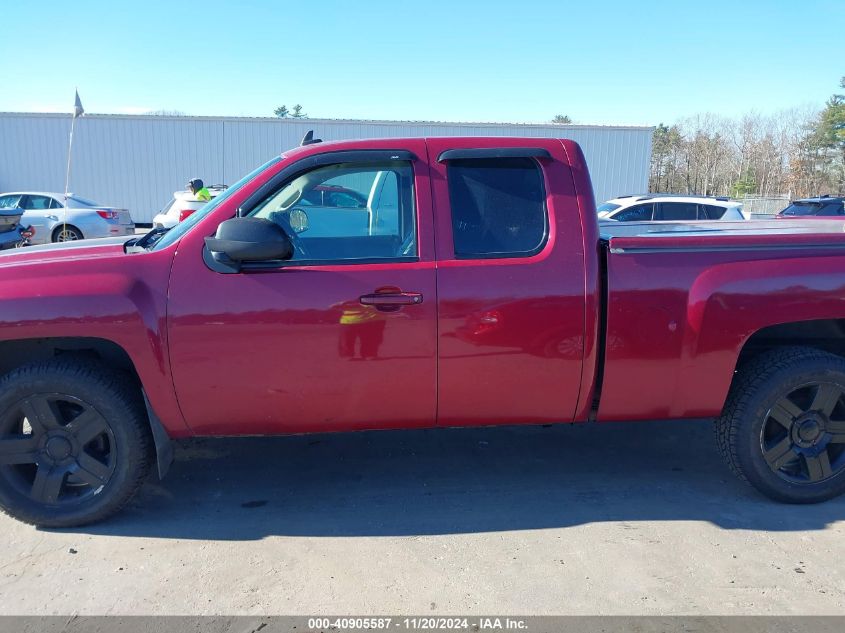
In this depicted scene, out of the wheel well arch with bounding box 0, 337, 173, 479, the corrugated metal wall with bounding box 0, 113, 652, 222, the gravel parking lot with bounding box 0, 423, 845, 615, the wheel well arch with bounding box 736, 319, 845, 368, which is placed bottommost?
the gravel parking lot with bounding box 0, 423, 845, 615

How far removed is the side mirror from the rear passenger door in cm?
82

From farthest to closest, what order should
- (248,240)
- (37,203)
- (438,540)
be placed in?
(37,203)
(438,540)
(248,240)

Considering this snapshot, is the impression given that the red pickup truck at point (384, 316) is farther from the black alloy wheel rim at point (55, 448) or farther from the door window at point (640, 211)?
the door window at point (640, 211)

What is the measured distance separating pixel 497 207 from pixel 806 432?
2.19m

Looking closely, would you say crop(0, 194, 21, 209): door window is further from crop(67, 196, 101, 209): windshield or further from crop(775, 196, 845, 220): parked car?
crop(775, 196, 845, 220): parked car

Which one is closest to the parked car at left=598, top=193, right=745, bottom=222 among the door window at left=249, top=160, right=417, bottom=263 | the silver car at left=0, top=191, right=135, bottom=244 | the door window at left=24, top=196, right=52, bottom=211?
the door window at left=249, top=160, right=417, bottom=263

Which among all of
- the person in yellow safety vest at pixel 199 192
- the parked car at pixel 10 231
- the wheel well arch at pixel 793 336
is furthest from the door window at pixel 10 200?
the wheel well arch at pixel 793 336

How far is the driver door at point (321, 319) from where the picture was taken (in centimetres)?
305

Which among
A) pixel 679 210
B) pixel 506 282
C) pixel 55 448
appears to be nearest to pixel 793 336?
pixel 506 282

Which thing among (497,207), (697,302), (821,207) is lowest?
(697,302)

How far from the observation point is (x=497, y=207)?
3.30 m

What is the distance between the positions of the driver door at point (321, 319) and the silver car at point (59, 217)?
47.4 ft

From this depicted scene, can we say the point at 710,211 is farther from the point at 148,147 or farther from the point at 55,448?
the point at 148,147

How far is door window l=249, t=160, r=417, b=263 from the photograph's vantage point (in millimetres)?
3193
